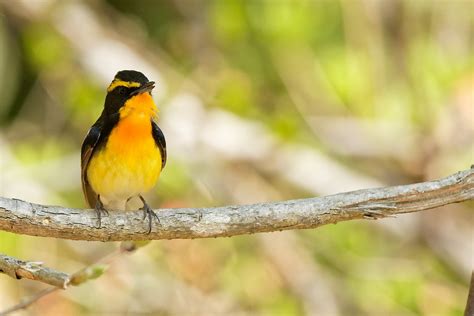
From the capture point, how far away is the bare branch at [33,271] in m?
3.61

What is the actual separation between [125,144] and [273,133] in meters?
3.07

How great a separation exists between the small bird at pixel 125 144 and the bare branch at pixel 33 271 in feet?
3.12

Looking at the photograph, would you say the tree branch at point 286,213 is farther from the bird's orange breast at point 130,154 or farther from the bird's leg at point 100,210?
the bird's orange breast at point 130,154

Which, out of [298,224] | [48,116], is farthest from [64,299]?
[298,224]

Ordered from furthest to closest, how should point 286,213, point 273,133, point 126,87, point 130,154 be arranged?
1. point 273,133
2. point 126,87
3. point 130,154
4. point 286,213

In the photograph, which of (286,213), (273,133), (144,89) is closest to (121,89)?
(144,89)

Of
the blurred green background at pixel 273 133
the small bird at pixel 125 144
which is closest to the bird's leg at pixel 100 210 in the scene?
the small bird at pixel 125 144

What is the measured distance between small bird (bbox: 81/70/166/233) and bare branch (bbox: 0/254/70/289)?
0.95 meters

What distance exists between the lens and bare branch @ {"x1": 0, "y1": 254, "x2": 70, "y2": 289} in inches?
142

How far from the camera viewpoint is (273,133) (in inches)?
298

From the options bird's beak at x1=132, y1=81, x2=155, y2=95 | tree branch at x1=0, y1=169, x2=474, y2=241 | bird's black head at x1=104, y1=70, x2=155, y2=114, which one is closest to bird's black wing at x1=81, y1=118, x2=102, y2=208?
bird's black head at x1=104, y1=70, x2=155, y2=114

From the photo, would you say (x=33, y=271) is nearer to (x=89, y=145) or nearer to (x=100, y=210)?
(x=100, y=210)

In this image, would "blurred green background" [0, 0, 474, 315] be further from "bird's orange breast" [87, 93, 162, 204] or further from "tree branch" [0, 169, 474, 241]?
"tree branch" [0, 169, 474, 241]

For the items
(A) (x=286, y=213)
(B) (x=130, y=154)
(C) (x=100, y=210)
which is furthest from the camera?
(B) (x=130, y=154)
